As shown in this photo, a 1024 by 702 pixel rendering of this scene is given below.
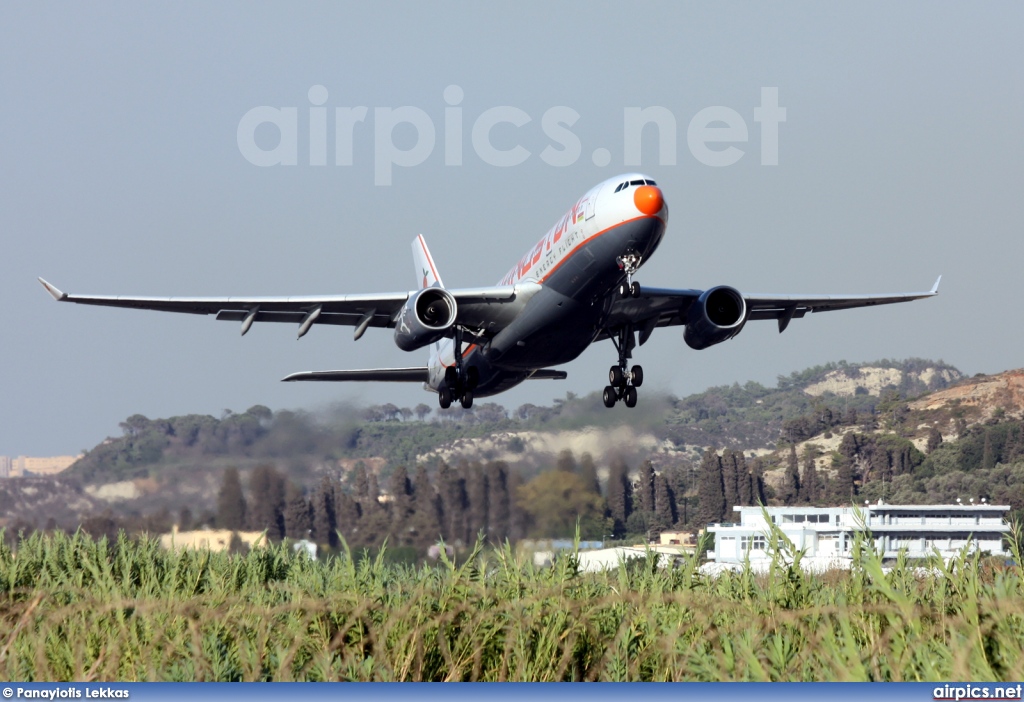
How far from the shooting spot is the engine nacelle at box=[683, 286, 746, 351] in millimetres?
34562

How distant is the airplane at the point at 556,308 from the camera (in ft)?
95.3

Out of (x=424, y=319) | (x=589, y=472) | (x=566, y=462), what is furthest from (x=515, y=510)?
(x=424, y=319)

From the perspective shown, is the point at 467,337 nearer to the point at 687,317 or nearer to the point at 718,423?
the point at 687,317

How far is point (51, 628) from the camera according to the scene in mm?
13922

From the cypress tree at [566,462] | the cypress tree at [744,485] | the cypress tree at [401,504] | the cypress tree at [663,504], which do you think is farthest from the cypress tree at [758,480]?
the cypress tree at [401,504]

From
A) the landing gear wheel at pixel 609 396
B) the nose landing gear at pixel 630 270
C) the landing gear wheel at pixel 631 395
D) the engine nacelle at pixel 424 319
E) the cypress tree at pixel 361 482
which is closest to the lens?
the nose landing gear at pixel 630 270

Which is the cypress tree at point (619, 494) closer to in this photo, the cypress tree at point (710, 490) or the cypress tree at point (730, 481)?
the cypress tree at point (710, 490)

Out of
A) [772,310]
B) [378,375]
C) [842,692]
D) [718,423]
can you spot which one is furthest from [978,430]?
[842,692]

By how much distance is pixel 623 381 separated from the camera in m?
38.2

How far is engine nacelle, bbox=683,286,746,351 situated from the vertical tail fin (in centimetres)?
1565

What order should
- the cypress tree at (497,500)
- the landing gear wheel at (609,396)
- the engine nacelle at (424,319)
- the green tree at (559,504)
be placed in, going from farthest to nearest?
the landing gear wheel at (609,396)
the cypress tree at (497,500)
the green tree at (559,504)
the engine nacelle at (424,319)

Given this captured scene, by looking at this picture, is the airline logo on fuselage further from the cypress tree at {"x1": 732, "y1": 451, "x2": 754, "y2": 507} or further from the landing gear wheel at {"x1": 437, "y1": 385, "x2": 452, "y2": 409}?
the cypress tree at {"x1": 732, "y1": 451, "x2": 754, "y2": 507}

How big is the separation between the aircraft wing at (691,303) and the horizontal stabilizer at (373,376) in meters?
8.69

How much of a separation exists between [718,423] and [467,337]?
200ft
